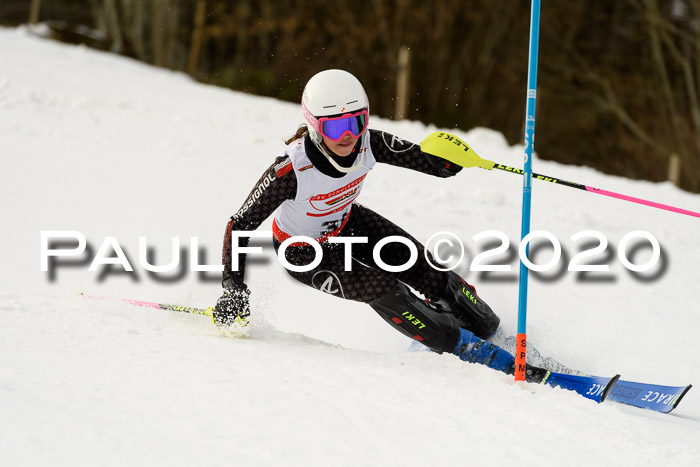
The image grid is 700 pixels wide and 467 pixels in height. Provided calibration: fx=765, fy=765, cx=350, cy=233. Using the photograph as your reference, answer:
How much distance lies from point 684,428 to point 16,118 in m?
7.46

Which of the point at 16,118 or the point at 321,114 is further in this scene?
the point at 16,118

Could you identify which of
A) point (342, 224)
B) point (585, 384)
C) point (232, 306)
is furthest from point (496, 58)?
point (585, 384)

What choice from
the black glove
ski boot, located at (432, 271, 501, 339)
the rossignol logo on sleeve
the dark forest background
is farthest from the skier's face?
the dark forest background

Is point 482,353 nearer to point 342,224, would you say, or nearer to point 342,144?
point 342,224

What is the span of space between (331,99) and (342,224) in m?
0.72

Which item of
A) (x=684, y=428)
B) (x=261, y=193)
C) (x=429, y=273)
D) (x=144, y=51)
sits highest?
(x=144, y=51)

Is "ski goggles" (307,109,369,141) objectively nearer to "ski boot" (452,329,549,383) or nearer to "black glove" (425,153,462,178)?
"black glove" (425,153,462,178)

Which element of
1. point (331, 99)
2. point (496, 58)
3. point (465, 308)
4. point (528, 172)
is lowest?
point (465, 308)

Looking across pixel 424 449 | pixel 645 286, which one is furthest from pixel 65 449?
pixel 645 286

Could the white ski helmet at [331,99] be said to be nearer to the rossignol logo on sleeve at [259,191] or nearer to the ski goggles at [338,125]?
the ski goggles at [338,125]

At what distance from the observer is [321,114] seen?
11.0ft

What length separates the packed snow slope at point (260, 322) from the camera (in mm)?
2459

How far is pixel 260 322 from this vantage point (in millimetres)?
3809

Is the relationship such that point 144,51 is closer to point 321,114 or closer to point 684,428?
point 321,114
